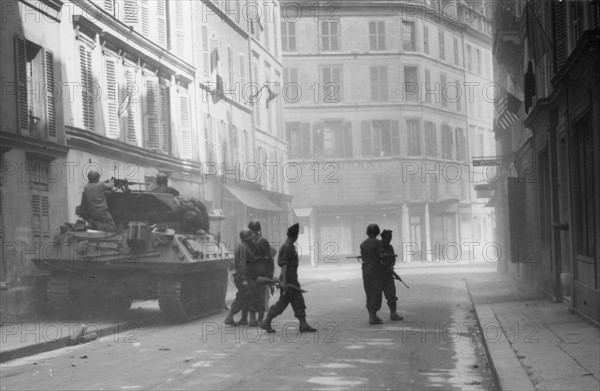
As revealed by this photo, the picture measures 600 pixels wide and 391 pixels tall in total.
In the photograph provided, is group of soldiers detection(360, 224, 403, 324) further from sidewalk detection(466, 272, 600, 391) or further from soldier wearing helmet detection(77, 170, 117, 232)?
soldier wearing helmet detection(77, 170, 117, 232)

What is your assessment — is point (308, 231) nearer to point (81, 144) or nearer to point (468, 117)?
point (468, 117)

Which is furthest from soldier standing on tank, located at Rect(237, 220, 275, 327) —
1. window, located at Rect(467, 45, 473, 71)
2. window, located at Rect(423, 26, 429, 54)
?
window, located at Rect(467, 45, 473, 71)

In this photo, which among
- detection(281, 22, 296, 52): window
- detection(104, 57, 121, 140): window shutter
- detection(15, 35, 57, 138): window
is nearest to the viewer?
detection(15, 35, 57, 138): window

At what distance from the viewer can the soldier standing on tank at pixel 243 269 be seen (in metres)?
15.8

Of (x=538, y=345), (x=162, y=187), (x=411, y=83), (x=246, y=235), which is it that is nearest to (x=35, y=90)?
(x=162, y=187)

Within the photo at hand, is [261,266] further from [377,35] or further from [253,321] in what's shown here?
[377,35]

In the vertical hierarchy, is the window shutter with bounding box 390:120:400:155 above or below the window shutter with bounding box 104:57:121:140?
above

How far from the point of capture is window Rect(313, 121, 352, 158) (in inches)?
2220

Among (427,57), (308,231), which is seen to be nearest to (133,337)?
(308,231)

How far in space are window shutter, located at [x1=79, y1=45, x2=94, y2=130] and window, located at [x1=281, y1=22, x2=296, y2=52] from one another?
111 feet

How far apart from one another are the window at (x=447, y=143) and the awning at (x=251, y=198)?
68.6 ft

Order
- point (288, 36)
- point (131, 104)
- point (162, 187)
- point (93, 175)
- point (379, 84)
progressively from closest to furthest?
point (93, 175) → point (162, 187) → point (131, 104) → point (288, 36) → point (379, 84)

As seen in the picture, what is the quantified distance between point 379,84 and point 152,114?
3039 centimetres

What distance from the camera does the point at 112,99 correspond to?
24.8m
